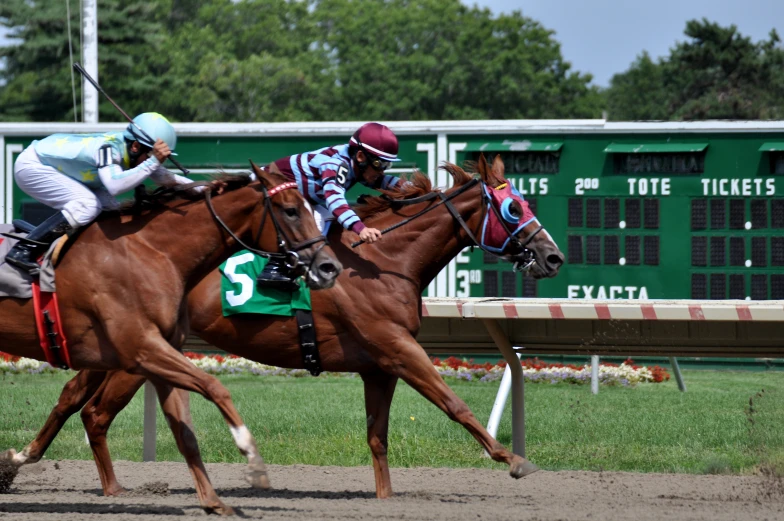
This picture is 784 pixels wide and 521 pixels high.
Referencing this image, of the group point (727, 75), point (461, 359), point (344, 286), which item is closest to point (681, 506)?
point (344, 286)

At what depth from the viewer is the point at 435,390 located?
6.30m

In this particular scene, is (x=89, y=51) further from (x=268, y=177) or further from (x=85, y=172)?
(x=268, y=177)

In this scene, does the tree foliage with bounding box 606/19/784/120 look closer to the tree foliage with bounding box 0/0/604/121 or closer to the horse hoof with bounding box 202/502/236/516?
the tree foliage with bounding box 0/0/604/121

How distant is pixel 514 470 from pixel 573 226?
696cm

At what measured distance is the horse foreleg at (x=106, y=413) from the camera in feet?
22.7

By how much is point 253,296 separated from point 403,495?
1.45 meters

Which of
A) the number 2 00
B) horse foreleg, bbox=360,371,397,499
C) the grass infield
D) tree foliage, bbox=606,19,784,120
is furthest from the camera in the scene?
tree foliage, bbox=606,19,784,120

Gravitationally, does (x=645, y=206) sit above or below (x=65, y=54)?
below

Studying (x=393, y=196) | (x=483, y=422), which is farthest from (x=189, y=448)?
(x=483, y=422)

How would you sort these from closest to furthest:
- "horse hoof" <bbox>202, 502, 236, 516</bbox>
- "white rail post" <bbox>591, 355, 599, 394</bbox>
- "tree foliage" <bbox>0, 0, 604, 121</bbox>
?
1. "horse hoof" <bbox>202, 502, 236, 516</bbox>
2. "white rail post" <bbox>591, 355, 599, 394</bbox>
3. "tree foliage" <bbox>0, 0, 604, 121</bbox>

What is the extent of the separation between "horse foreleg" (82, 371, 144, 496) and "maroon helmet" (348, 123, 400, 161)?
1.88m

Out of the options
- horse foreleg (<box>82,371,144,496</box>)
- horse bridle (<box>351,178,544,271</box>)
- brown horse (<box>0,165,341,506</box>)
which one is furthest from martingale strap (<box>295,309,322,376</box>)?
horse foreleg (<box>82,371,144,496</box>)

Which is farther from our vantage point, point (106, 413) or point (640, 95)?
point (640, 95)

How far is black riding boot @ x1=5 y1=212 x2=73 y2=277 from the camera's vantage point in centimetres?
605
